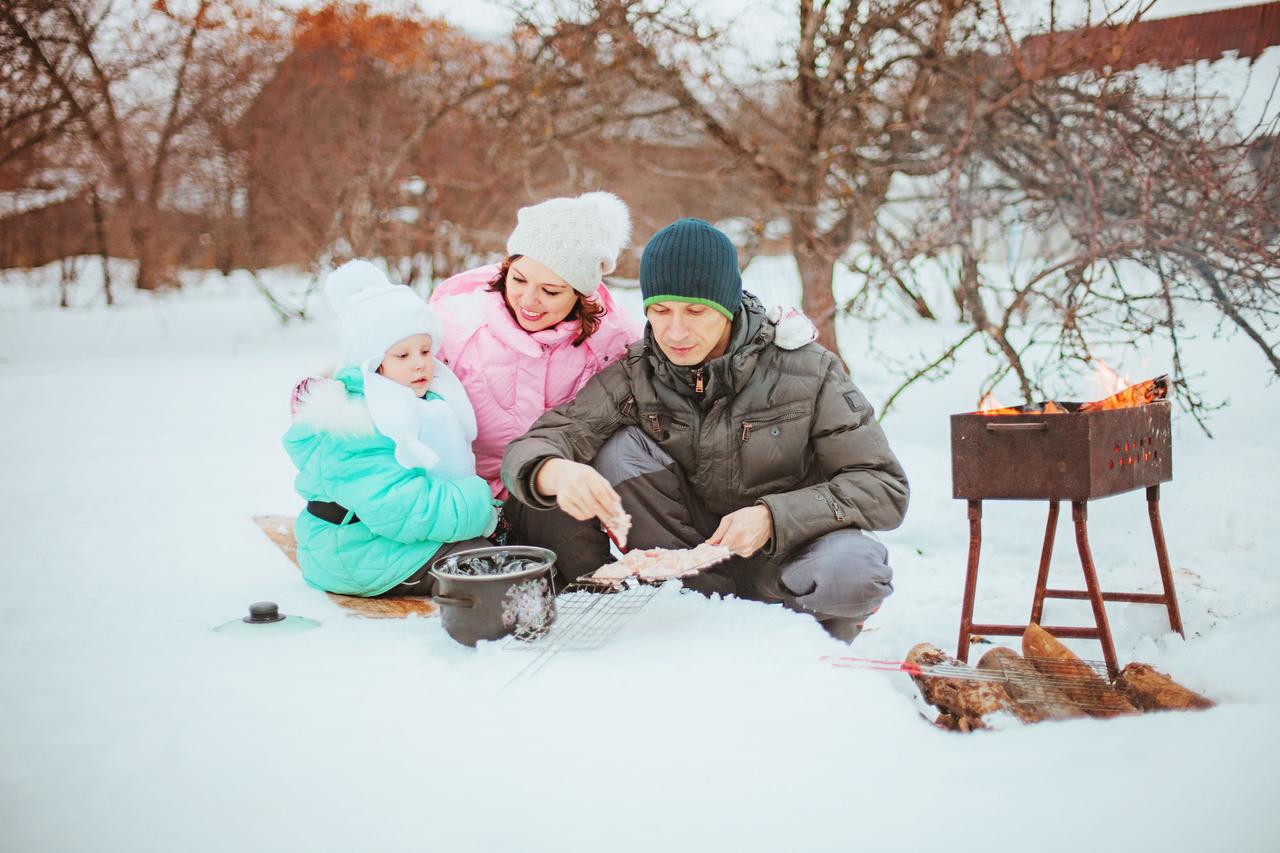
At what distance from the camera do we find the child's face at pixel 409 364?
280cm

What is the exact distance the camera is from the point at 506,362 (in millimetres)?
3092

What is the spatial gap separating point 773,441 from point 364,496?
1.17 metres

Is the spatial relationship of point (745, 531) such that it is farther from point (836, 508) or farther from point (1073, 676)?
point (1073, 676)

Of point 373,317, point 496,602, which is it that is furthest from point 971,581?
point 373,317

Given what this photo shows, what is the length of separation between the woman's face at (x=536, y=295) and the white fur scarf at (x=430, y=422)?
30cm

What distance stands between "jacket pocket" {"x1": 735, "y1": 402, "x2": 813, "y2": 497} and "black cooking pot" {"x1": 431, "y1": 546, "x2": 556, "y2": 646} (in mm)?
676

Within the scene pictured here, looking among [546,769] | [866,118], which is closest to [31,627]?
Answer: [546,769]

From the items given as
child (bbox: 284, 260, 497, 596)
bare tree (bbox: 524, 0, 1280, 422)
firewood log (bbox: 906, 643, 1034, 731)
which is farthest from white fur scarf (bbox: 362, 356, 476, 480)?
bare tree (bbox: 524, 0, 1280, 422)

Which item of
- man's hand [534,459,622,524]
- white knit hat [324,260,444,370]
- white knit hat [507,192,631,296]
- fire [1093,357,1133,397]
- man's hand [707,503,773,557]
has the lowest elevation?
man's hand [707,503,773,557]

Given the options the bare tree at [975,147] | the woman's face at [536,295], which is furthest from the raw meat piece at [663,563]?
the bare tree at [975,147]

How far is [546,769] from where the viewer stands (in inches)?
71.1

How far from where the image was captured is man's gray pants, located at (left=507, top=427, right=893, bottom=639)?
8.20 feet

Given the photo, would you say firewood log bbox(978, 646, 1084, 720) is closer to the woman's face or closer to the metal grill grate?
the metal grill grate

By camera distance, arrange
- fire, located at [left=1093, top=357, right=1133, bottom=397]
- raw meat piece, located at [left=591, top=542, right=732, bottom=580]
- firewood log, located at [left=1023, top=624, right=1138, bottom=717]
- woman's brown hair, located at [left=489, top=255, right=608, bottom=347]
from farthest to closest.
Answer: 1. fire, located at [left=1093, top=357, right=1133, bottom=397]
2. woman's brown hair, located at [left=489, top=255, right=608, bottom=347]
3. raw meat piece, located at [left=591, top=542, right=732, bottom=580]
4. firewood log, located at [left=1023, top=624, right=1138, bottom=717]
